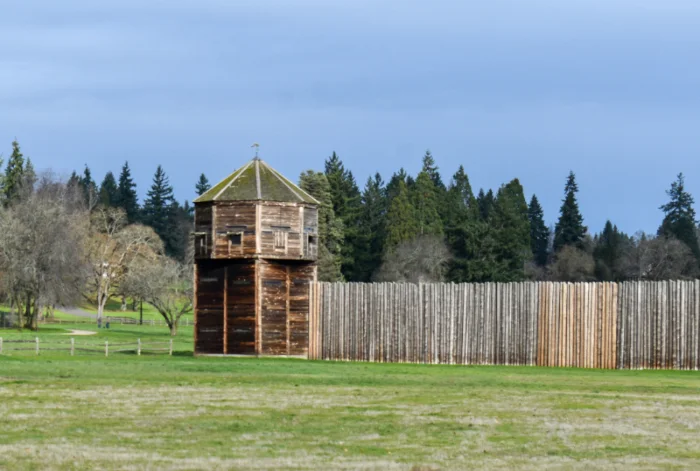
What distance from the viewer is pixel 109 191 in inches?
6506

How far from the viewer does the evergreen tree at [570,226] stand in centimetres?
11706

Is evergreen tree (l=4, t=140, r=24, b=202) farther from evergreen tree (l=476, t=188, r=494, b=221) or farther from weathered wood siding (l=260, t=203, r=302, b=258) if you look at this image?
weathered wood siding (l=260, t=203, r=302, b=258)

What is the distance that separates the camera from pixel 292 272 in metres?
43.8

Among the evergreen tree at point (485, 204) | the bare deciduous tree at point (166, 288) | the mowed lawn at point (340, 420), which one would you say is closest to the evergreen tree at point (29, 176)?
the bare deciduous tree at point (166, 288)

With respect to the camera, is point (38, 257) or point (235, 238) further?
point (38, 257)

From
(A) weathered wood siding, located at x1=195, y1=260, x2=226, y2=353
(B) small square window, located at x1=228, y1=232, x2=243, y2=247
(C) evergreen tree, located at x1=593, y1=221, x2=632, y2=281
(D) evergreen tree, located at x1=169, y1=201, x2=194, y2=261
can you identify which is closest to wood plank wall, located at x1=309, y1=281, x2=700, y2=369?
(B) small square window, located at x1=228, y1=232, x2=243, y2=247

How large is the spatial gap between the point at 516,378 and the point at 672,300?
7.93 m

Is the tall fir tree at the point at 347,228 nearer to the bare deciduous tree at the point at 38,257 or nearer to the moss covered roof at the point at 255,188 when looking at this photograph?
the bare deciduous tree at the point at 38,257

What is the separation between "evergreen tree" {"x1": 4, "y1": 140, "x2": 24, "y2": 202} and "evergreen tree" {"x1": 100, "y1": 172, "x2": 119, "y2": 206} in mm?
25166

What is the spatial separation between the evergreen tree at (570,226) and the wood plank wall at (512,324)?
76.5m

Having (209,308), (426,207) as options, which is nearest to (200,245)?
A: (209,308)

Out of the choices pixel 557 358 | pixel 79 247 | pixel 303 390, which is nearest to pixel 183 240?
pixel 79 247

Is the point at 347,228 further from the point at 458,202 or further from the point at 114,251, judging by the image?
the point at 114,251

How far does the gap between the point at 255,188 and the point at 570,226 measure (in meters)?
78.1
